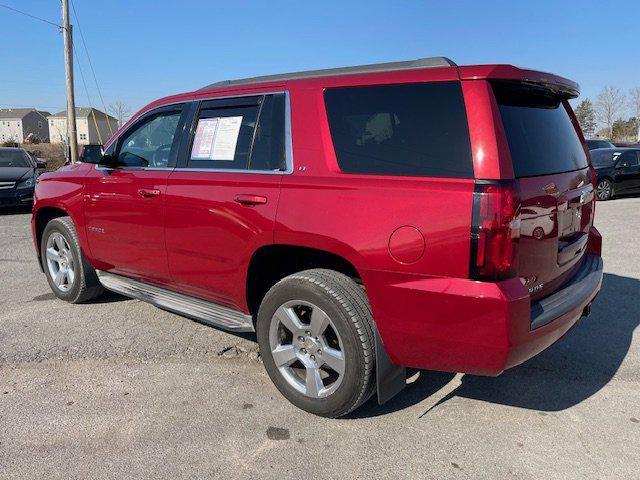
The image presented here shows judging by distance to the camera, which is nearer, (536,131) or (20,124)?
(536,131)

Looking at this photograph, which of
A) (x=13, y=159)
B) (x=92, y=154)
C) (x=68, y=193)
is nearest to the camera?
(x=92, y=154)

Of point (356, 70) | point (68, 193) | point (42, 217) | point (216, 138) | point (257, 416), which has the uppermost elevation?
point (356, 70)

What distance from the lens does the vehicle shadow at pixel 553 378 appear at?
10.6ft

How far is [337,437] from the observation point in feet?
9.27

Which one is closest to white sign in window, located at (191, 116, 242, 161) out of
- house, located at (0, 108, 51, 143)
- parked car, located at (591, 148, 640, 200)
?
parked car, located at (591, 148, 640, 200)

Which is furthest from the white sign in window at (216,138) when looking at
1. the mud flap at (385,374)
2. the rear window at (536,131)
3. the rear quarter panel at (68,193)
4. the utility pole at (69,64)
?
the utility pole at (69,64)

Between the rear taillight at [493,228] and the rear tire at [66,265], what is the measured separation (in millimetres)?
3720

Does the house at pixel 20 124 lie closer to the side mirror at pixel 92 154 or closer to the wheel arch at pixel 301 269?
the side mirror at pixel 92 154

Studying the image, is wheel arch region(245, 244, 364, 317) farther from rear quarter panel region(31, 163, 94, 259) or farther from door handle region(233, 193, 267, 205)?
rear quarter panel region(31, 163, 94, 259)

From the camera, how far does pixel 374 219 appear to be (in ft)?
8.52

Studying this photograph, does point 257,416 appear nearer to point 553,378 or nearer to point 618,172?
point 553,378

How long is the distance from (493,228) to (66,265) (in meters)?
4.18

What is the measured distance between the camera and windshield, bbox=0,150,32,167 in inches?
494

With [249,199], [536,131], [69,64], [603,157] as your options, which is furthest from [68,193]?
[69,64]
